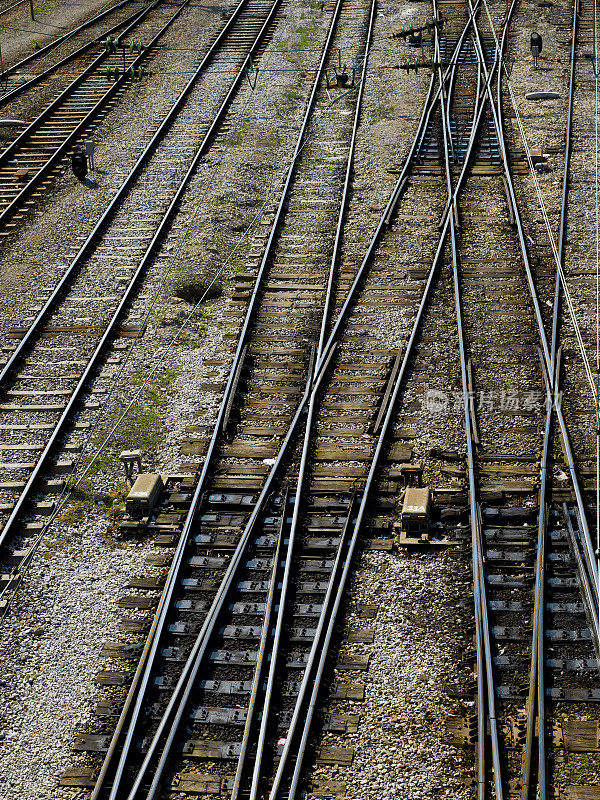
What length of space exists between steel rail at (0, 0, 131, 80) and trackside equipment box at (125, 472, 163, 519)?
664 inches

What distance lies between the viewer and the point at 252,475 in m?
12.9

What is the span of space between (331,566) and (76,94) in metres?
18.8

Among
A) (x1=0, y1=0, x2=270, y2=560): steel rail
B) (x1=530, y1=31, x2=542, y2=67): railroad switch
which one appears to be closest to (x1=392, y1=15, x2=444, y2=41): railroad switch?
(x1=530, y1=31, x2=542, y2=67): railroad switch

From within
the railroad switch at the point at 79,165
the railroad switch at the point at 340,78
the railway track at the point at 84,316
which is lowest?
the railway track at the point at 84,316

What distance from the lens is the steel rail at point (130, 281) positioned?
43.5 ft

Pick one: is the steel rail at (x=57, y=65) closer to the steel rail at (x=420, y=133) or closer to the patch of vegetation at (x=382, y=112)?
the patch of vegetation at (x=382, y=112)

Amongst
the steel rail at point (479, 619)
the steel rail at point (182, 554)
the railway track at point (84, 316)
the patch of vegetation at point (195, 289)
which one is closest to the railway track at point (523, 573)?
the steel rail at point (479, 619)

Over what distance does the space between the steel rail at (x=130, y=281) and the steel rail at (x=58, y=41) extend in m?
5.11

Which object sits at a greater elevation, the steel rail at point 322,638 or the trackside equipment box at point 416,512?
the trackside equipment box at point 416,512

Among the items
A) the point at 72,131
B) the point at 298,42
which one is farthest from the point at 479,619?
the point at 298,42

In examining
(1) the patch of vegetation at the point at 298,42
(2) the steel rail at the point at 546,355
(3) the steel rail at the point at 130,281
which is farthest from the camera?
(1) the patch of vegetation at the point at 298,42

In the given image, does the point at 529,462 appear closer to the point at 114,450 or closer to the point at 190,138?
the point at 114,450

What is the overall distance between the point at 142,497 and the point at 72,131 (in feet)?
47.1

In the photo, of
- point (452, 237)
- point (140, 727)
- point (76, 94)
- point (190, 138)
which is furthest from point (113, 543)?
point (76, 94)
